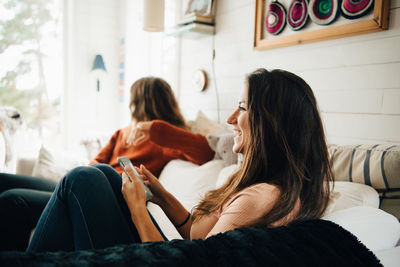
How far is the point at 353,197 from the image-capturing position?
1.13 metres

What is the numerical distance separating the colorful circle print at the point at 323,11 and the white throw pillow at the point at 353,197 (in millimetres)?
864

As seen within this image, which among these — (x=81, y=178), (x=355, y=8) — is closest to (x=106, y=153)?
(x=81, y=178)

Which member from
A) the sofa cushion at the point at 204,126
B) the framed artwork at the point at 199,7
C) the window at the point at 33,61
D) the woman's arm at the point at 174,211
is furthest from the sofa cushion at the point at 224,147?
the window at the point at 33,61

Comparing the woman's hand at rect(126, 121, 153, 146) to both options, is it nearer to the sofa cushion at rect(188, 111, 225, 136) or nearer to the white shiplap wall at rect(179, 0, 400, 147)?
the sofa cushion at rect(188, 111, 225, 136)

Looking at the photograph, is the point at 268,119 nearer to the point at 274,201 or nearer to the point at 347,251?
the point at 274,201

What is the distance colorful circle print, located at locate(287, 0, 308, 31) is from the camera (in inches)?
68.2

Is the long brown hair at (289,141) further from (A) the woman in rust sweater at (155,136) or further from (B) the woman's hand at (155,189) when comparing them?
(A) the woman in rust sweater at (155,136)

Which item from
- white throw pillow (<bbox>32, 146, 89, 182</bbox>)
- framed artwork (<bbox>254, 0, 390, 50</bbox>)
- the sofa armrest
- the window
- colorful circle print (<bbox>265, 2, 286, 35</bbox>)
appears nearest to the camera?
framed artwork (<bbox>254, 0, 390, 50</bbox>)

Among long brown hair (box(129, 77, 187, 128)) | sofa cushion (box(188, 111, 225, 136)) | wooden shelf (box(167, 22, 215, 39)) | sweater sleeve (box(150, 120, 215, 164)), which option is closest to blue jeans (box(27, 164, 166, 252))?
sweater sleeve (box(150, 120, 215, 164))

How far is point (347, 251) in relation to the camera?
2.42 ft

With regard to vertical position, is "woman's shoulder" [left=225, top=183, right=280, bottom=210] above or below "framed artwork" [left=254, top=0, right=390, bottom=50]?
below

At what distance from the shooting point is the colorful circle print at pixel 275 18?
6.13 ft

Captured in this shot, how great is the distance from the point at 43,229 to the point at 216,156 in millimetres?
1099

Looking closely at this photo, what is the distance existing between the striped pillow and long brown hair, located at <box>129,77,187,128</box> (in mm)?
1139
